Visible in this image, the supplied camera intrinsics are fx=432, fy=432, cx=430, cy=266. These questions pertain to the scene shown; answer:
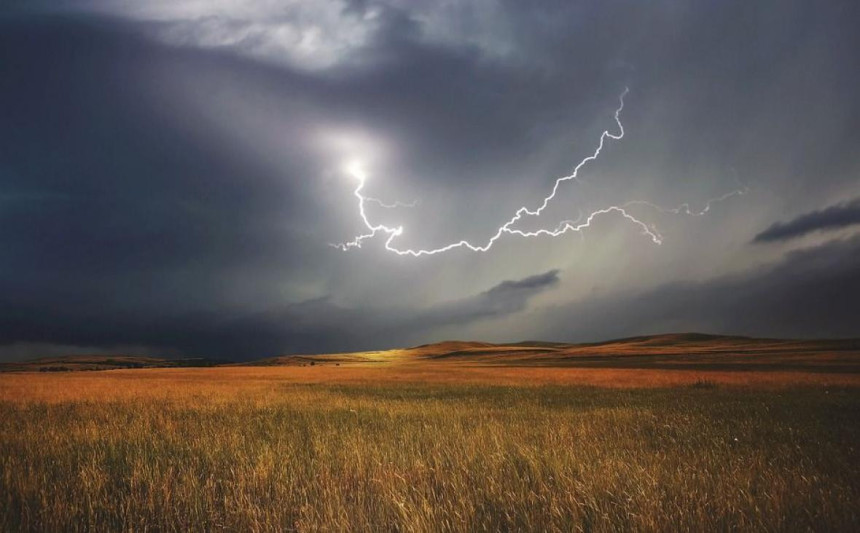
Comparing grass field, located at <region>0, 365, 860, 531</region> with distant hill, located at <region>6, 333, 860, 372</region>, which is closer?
grass field, located at <region>0, 365, 860, 531</region>

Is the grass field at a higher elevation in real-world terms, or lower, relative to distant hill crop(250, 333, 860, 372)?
higher

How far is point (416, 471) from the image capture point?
5.96 metres

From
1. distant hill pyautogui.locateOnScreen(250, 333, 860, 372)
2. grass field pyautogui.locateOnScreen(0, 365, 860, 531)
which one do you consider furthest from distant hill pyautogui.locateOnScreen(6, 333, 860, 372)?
grass field pyautogui.locateOnScreen(0, 365, 860, 531)

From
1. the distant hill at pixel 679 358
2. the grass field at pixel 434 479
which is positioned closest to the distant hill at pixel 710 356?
the distant hill at pixel 679 358

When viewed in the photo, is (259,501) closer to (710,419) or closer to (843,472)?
(843,472)

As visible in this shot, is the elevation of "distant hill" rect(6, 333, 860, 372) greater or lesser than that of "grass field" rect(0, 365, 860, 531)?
lesser

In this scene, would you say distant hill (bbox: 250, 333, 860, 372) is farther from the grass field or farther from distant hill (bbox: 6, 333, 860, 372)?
the grass field

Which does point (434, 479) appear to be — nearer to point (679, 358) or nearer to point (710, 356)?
point (679, 358)

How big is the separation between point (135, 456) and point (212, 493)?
328 cm

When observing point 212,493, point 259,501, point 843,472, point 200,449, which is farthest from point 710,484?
point 200,449

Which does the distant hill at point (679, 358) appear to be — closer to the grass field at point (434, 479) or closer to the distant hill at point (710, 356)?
the distant hill at point (710, 356)

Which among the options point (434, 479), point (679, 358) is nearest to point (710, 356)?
point (679, 358)

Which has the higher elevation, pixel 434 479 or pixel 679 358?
pixel 434 479

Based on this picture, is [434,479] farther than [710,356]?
No
